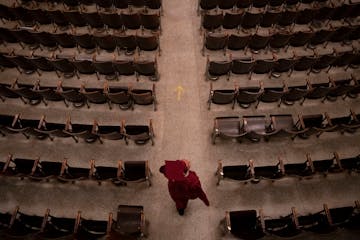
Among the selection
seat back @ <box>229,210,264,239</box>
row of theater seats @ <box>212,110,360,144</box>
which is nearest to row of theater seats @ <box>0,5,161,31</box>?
row of theater seats @ <box>212,110,360,144</box>

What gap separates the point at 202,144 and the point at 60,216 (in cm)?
179

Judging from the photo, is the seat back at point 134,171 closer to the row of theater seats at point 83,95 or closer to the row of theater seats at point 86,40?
the row of theater seats at point 83,95

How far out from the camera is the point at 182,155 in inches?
164

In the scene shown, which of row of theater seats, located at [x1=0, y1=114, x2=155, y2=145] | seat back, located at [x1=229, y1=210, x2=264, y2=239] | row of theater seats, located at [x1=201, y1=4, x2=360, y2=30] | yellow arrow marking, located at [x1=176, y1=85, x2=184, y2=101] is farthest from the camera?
row of theater seats, located at [x1=201, y1=4, x2=360, y2=30]

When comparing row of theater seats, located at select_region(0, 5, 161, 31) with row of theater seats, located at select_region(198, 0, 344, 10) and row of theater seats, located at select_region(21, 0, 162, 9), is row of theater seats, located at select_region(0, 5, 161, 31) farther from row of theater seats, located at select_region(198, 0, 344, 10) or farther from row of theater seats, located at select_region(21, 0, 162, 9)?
row of theater seats, located at select_region(198, 0, 344, 10)

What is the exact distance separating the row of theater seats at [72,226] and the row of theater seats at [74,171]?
361 millimetres

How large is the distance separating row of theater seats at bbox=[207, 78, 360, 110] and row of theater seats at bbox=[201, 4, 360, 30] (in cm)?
114

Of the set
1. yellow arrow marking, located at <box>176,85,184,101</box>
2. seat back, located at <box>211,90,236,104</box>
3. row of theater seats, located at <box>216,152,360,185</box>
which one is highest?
yellow arrow marking, located at <box>176,85,184,101</box>

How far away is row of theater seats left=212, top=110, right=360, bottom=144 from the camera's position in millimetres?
4020

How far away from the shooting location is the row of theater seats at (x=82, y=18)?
5004mm

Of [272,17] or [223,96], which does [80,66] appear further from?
[272,17]

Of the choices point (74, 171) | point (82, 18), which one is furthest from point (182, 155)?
point (82, 18)

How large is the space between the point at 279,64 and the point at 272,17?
0.89m

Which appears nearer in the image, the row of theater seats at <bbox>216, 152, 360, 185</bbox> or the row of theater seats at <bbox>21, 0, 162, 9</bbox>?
the row of theater seats at <bbox>216, 152, 360, 185</bbox>
